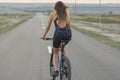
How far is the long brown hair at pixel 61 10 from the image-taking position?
24.5 feet

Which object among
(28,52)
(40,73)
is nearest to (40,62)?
(40,73)

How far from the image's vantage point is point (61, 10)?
7.50m

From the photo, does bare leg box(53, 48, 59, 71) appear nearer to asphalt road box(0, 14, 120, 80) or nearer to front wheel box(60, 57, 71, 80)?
front wheel box(60, 57, 71, 80)

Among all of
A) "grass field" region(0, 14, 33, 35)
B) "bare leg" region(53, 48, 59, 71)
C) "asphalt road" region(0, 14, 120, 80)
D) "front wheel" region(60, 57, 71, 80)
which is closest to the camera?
"front wheel" region(60, 57, 71, 80)

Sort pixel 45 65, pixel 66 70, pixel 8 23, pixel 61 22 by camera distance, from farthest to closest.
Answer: pixel 8 23 < pixel 45 65 < pixel 61 22 < pixel 66 70

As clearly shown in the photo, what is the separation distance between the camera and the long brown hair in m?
7.48

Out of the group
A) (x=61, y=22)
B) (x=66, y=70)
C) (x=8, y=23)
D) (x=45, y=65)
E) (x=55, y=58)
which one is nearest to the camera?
(x=66, y=70)

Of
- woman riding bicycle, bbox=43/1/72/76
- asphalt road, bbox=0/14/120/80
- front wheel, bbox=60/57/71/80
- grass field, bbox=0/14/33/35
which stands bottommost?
grass field, bbox=0/14/33/35

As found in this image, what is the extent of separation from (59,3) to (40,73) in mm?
2773

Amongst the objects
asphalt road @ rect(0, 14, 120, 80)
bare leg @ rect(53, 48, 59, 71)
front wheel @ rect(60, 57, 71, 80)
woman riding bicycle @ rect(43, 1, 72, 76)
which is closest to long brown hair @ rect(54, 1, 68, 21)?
woman riding bicycle @ rect(43, 1, 72, 76)

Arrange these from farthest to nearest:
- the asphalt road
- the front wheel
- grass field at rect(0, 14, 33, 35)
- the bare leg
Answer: grass field at rect(0, 14, 33, 35)
the asphalt road
the bare leg
the front wheel

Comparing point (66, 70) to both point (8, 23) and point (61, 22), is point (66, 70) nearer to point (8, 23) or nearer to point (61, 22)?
point (61, 22)

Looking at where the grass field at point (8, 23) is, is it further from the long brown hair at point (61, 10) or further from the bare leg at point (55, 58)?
the long brown hair at point (61, 10)

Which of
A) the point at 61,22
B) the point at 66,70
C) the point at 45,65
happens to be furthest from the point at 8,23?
the point at 66,70
